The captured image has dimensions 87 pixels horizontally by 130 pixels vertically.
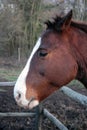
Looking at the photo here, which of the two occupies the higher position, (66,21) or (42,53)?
(66,21)

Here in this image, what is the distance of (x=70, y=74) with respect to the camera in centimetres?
250

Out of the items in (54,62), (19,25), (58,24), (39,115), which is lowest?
(19,25)

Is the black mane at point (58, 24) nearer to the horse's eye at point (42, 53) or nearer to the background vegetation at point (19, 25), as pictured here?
the horse's eye at point (42, 53)

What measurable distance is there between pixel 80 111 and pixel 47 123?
3.39ft

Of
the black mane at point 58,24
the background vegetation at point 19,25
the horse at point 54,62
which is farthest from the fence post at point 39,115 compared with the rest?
the background vegetation at point 19,25

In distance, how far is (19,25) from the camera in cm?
1822

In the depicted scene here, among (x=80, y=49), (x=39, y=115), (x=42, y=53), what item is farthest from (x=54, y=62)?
(x=39, y=115)

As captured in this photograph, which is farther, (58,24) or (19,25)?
(19,25)

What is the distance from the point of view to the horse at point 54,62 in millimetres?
2496

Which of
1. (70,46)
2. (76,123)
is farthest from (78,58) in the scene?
(76,123)

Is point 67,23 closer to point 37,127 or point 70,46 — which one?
point 70,46

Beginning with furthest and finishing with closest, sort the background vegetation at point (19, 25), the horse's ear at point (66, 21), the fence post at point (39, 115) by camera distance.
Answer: the background vegetation at point (19, 25) → the fence post at point (39, 115) → the horse's ear at point (66, 21)

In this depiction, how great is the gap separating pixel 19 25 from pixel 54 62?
627 inches

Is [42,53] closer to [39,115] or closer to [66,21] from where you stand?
[66,21]
